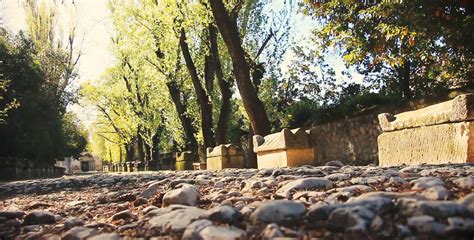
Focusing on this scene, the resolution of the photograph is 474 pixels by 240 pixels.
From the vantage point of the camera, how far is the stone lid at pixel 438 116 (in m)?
4.61

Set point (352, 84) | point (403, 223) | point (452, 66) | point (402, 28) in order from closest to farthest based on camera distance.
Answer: point (403, 223)
point (402, 28)
point (452, 66)
point (352, 84)

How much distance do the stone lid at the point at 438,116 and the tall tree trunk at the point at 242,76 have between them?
374 centimetres

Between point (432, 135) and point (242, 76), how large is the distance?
17.3ft

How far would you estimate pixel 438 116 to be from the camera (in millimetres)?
5094

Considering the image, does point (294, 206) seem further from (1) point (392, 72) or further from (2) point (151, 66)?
(2) point (151, 66)

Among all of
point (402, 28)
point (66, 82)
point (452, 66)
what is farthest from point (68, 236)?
point (66, 82)

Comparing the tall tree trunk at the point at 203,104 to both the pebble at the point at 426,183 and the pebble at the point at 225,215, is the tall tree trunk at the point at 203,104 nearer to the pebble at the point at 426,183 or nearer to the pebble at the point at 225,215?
the pebble at the point at 426,183

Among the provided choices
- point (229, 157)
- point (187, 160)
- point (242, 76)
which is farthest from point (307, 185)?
point (187, 160)

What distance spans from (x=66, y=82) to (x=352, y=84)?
784 inches

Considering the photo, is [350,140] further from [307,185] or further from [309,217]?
[309,217]

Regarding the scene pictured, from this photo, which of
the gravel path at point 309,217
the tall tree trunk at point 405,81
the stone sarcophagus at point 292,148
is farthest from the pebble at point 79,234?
the tall tree trunk at point 405,81

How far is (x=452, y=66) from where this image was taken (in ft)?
35.2

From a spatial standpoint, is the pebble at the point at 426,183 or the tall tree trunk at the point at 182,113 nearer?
the pebble at the point at 426,183

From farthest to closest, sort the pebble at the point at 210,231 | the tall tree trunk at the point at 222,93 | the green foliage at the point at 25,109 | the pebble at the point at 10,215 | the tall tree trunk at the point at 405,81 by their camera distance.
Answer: the green foliage at the point at 25,109
the tall tree trunk at the point at 405,81
the tall tree trunk at the point at 222,93
the pebble at the point at 10,215
the pebble at the point at 210,231
